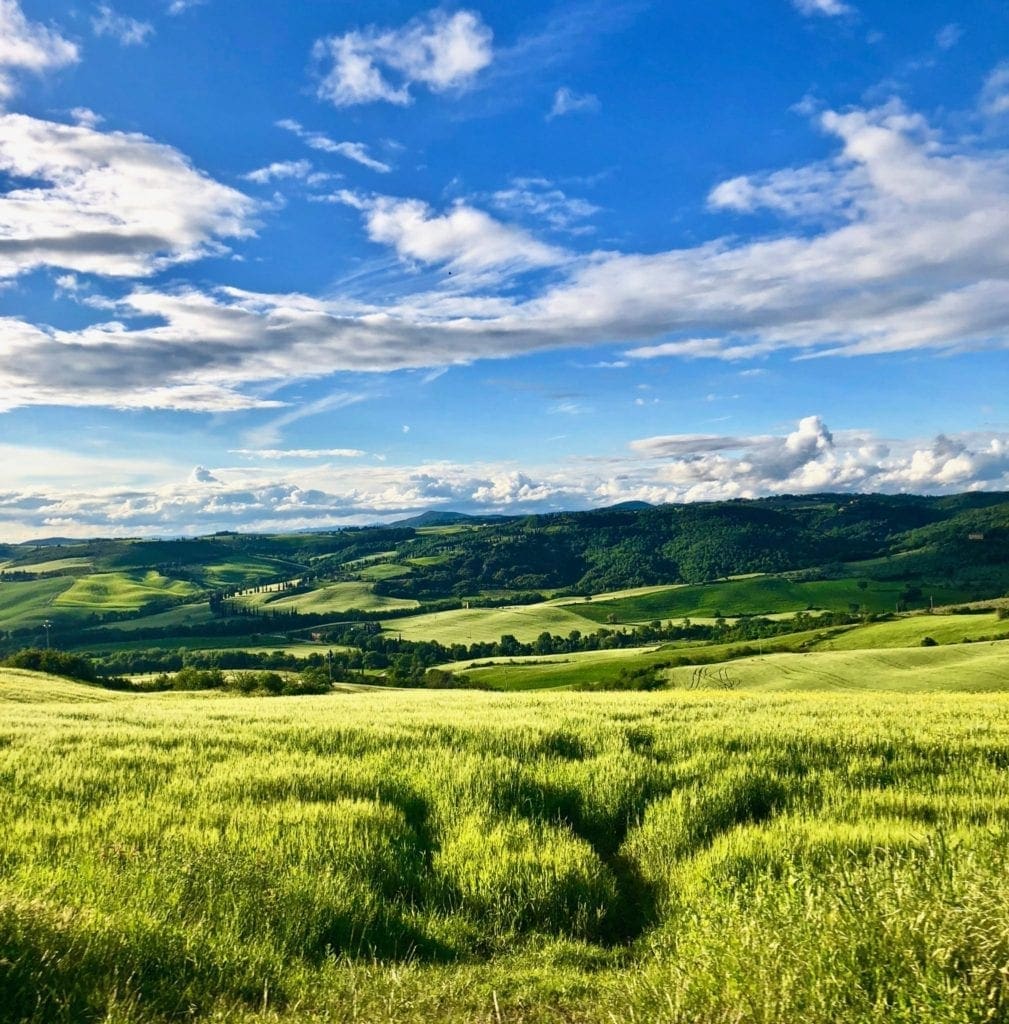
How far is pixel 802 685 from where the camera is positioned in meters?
81.1

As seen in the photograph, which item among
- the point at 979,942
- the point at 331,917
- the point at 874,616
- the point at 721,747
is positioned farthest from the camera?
the point at 874,616

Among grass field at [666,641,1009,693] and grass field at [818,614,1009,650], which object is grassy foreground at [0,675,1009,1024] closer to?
grass field at [666,641,1009,693]

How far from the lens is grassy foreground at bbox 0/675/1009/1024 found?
501cm

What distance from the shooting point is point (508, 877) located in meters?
7.88

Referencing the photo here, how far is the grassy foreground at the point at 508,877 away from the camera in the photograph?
5012 millimetres

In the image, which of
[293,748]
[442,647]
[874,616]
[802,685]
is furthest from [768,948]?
[442,647]

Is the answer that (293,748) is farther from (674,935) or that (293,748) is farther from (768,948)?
(768,948)

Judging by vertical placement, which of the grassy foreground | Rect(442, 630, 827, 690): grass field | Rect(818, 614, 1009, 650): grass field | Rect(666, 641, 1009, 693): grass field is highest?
the grassy foreground

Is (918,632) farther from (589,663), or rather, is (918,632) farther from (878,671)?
(589,663)

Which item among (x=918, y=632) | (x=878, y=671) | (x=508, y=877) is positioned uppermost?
(x=508, y=877)

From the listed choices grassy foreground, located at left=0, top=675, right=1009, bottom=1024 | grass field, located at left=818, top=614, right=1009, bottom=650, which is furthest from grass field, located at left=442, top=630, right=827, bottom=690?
grassy foreground, located at left=0, top=675, right=1009, bottom=1024

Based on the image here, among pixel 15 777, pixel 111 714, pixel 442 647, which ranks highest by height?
pixel 15 777

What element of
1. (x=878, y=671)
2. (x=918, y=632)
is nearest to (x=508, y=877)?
(x=878, y=671)

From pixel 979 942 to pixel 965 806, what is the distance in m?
5.95
